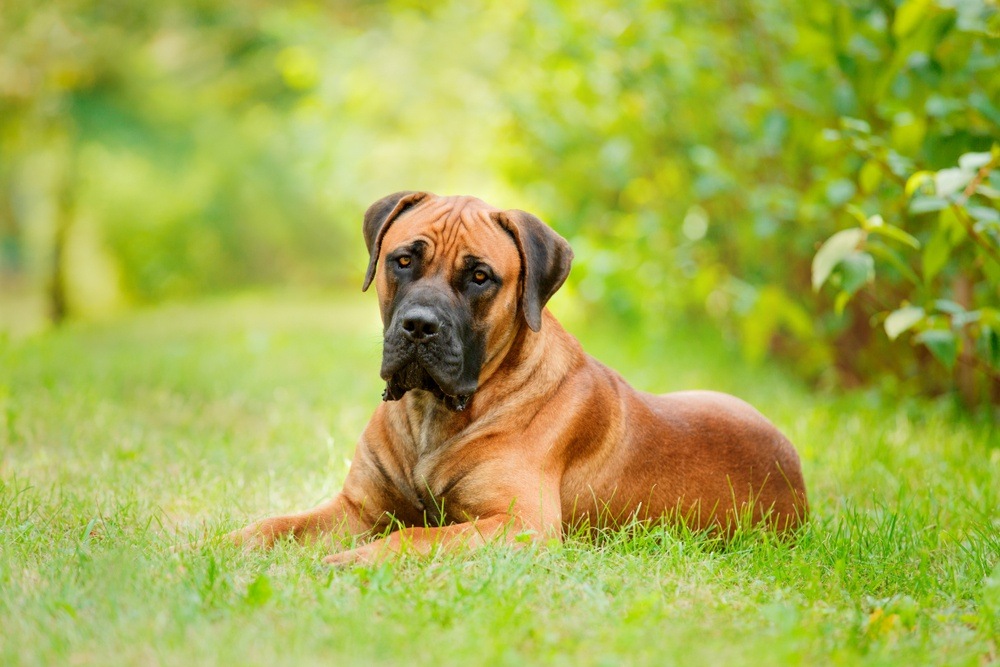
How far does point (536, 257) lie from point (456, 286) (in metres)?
0.34

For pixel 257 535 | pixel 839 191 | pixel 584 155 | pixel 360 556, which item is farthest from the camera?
pixel 584 155

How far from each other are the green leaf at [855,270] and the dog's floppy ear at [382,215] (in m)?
1.72

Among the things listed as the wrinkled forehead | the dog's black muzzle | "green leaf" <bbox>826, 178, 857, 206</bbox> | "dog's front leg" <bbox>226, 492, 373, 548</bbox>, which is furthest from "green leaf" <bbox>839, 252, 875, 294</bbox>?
"dog's front leg" <bbox>226, 492, 373, 548</bbox>

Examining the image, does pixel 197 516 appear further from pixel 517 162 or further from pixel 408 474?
pixel 517 162

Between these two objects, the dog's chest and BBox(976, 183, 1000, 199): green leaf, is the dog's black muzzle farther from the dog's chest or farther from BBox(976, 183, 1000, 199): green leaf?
BBox(976, 183, 1000, 199): green leaf

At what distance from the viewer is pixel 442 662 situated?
8.57ft

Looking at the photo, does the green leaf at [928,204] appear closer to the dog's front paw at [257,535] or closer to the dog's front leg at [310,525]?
the dog's front leg at [310,525]

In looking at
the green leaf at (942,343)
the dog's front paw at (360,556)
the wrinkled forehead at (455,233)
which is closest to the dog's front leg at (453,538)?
the dog's front paw at (360,556)

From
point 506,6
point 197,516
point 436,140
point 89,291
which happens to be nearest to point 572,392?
point 197,516

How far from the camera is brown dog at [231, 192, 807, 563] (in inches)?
149

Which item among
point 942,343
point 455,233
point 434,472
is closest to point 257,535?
point 434,472

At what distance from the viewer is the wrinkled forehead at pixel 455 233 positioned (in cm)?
390

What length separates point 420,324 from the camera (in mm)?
3703

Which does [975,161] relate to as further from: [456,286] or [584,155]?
[584,155]
